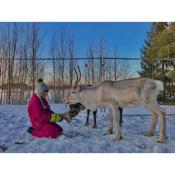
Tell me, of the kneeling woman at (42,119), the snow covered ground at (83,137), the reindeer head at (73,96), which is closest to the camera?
the snow covered ground at (83,137)

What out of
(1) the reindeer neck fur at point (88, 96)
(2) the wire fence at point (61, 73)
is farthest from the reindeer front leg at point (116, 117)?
(2) the wire fence at point (61, 73)

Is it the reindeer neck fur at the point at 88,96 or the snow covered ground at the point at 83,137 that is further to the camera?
the reindeer neck fur at the point at 88,96

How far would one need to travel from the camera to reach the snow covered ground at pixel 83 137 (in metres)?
4.16

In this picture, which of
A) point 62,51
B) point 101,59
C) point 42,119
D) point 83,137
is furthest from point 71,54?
point 83,137

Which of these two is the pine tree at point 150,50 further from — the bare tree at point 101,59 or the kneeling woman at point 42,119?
the kneeling woman at point 42,119

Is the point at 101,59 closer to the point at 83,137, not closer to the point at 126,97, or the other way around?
the point at 126,97

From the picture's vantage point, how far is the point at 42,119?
14.1 feet

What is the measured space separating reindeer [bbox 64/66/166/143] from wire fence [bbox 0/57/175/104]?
151 mm

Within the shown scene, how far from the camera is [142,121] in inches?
175

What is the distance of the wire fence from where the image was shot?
4438 mm

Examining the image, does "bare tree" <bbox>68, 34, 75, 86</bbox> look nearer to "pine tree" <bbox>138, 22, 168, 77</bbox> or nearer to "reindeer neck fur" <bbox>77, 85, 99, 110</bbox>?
"reindeer neck fur" <bbox>77, 85, 99, 110</bbox>

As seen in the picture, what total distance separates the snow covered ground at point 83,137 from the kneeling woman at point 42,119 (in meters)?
0.06
